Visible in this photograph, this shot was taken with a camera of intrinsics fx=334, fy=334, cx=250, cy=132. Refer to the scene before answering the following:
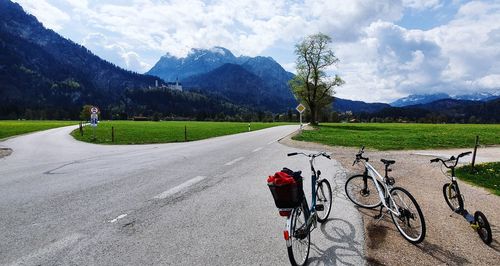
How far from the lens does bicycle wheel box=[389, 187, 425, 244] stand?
579 centimetres

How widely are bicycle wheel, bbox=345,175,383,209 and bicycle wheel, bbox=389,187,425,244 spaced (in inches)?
62.4

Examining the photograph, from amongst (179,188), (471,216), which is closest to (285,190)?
(471,216)

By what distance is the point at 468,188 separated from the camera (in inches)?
419

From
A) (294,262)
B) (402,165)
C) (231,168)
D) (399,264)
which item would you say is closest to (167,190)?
(231,168)

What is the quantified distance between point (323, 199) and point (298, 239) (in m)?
2.14

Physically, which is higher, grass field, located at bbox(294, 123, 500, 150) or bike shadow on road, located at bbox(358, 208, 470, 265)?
bike shadow on road, located at bbox(358, 208, 470, 265)

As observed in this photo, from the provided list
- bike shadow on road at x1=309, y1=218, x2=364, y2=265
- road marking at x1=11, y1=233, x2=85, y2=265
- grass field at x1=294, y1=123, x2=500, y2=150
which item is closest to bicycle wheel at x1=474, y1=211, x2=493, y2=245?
bike shadow on road at x1=309, y1=218, x2=364, y2=265

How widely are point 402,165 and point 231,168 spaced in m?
7.86

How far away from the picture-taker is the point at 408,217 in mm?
6047

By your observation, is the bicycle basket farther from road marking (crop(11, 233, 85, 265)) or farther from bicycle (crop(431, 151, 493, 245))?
bicycle (crop(431, 151, 493, 245))

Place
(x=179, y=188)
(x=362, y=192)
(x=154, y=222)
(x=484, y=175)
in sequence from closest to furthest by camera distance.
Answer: (x=154, y=222) → (x=362, y=192) → (x=179, y=188) → (x=484, y=175)

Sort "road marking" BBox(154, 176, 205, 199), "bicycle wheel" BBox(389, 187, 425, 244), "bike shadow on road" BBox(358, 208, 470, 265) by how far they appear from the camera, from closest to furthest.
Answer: "bike shadow on road" BBox(358, 208, 470, 265)
"bicycle wheel" BBox(389, 187, 425, 244)
"road marking" BBox(154, 176, 205, 199)

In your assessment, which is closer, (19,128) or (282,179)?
(282,179)

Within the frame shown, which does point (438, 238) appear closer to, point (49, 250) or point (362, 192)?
point (362, 192)
